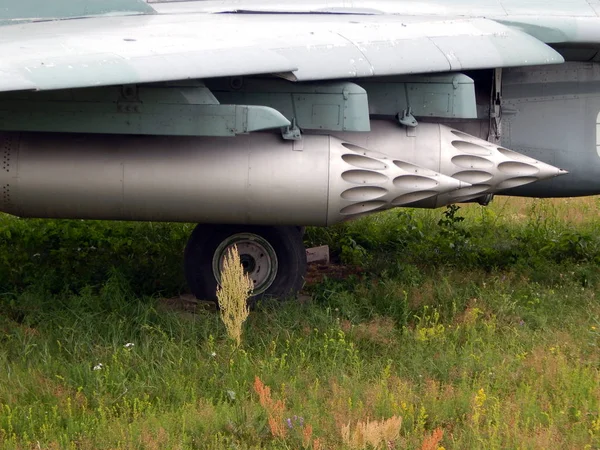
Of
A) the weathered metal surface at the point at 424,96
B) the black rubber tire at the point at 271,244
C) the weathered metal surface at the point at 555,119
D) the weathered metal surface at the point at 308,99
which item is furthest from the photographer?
the weathered metal surface at the point at 555,119

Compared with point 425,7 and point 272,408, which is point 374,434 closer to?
point 272,408

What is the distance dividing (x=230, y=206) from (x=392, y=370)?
1.73 meters

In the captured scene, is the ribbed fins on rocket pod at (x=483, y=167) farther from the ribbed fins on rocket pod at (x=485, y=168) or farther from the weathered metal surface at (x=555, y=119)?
the weathered metal surface at (x=555, y=119)

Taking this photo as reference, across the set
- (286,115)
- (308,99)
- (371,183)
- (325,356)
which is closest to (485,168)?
(371,183)

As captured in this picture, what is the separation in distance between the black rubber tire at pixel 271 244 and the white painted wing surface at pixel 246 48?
1705 mm

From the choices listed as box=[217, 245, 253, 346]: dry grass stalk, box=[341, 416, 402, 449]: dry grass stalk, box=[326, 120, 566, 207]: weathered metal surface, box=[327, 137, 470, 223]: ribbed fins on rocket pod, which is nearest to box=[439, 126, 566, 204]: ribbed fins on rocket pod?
box=[326, 120, 566, 207]: weathered metal surface

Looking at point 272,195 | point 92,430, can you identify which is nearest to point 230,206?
point 272,195

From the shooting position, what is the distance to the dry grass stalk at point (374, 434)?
4.45 metres

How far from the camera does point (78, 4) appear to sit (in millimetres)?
7336

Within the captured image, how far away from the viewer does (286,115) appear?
6.61 metres

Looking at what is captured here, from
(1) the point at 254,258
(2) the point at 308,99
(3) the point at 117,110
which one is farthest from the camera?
(1) the point at 254,258

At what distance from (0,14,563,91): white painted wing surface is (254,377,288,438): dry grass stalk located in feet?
6.56

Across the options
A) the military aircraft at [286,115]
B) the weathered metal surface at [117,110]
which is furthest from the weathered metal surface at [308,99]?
the weathered metal surface at [117,110]

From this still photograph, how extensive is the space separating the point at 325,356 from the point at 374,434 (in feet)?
4.83
